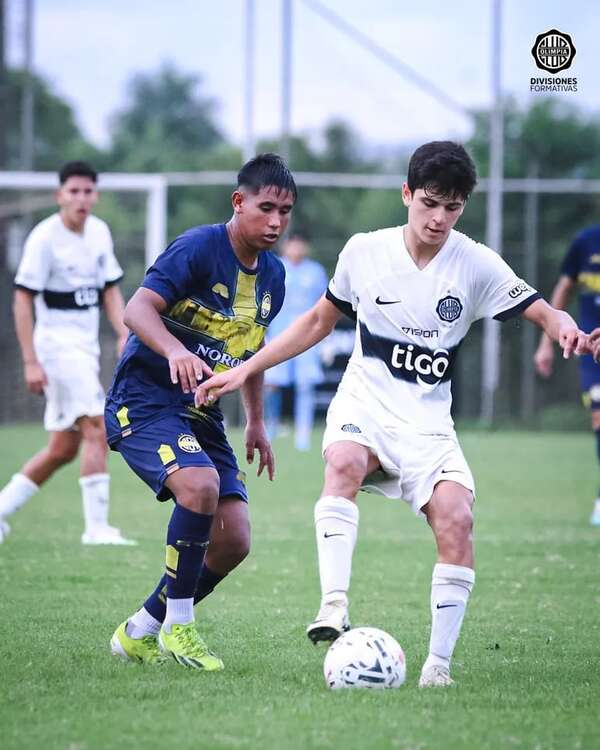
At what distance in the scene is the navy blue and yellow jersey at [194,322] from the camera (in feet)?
17.7

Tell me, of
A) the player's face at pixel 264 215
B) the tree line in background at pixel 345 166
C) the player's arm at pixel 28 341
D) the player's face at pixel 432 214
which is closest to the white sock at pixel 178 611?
the player's face at pixel 264 215

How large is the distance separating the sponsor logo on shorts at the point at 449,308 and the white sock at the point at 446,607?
3.10ft

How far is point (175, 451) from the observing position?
5.27m

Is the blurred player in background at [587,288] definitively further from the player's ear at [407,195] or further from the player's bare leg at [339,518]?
the player's bare leg at [339,518]

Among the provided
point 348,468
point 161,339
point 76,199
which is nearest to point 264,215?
point 161,339

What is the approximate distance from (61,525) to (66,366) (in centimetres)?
143

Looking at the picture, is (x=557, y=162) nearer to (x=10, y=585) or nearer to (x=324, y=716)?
(x=10, y=585)

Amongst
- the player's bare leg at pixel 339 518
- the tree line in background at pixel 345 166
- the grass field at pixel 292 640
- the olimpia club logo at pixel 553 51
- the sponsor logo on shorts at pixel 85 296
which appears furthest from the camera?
the tree line in background at pixel 345 166

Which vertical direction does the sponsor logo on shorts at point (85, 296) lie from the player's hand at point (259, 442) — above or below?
above

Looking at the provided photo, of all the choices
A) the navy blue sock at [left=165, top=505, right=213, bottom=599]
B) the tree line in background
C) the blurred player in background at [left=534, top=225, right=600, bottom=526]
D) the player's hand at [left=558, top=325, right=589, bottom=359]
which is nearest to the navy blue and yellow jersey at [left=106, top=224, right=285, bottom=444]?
the navy blue sock at [left=165, top=505, right=213, bottom=599]

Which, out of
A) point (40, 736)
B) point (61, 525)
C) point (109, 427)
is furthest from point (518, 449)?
point (40, 736)

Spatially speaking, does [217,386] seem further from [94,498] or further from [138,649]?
[94,498]

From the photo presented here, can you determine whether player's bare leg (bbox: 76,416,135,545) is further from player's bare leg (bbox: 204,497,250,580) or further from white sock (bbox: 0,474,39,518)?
player's bare leg (bbox: 204,497,250,580)

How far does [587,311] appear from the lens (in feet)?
35.5
